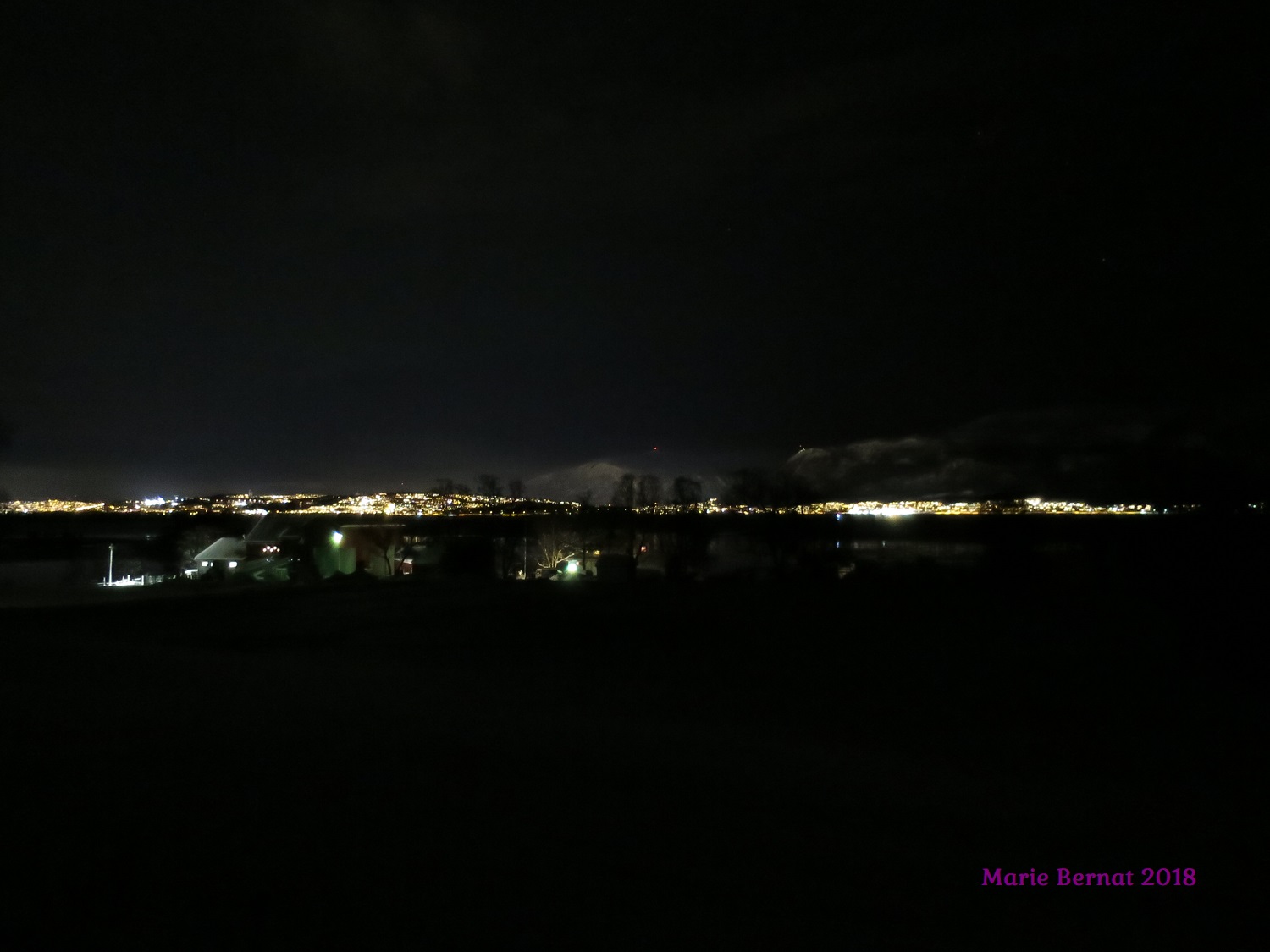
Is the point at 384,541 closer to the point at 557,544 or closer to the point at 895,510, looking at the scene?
the point at 557,544

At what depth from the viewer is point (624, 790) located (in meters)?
6.39

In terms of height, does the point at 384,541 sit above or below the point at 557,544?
above

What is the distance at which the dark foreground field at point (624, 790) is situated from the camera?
14.9 feet

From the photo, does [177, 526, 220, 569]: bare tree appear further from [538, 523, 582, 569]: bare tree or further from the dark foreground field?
the dark foreground field

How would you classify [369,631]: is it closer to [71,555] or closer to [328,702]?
[328,702]

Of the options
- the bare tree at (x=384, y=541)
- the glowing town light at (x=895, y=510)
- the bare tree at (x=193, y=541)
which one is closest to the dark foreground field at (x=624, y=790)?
the glowing town light at (x=895, y=510)

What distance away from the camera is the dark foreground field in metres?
4.54

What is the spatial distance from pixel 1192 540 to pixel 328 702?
52.1 feet

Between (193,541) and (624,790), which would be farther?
(193,541)

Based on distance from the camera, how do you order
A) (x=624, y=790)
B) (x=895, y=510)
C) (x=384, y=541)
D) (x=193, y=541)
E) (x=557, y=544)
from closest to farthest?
(x=624, y=790) < (x=895, y=510) < (x=384, y=541) < (x=557, y=544) < (x=193, y=541)

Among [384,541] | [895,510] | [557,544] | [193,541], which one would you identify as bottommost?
[557,544]

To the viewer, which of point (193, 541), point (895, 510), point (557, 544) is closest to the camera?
point (895, 510)

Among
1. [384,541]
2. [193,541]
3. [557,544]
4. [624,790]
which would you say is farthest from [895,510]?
[193,541]

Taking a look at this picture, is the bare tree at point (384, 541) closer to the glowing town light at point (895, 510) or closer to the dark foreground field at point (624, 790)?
the glowing town light at point (895, 510)
